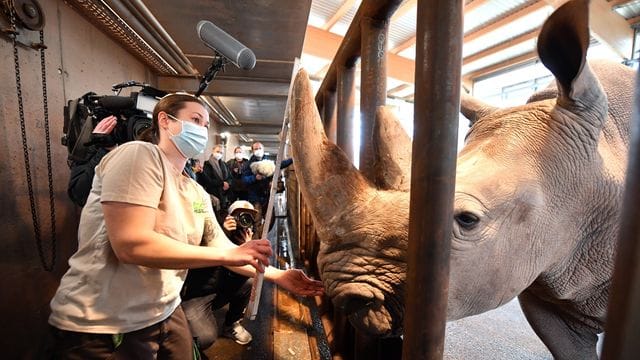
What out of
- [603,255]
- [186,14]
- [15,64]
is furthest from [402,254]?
[186,14]

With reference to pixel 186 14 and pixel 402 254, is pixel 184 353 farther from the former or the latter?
pixel 186 14

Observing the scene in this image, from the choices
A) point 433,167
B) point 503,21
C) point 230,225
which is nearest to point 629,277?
point 433,167

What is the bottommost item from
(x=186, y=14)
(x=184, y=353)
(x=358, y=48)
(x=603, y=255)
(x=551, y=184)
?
(x=184, y=353)

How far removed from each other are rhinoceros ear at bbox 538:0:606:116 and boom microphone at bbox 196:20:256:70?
1.72 metres

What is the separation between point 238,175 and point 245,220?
132 inches

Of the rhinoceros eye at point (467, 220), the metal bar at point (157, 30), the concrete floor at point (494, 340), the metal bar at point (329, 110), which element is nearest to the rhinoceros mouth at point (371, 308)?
the rhinoceros eye at point (467, 220)

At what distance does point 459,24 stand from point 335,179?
608 mm

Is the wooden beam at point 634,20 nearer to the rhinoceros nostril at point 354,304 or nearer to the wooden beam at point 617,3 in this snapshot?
the wooden beam at point 617,3

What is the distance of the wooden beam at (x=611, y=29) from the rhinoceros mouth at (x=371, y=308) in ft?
7.84

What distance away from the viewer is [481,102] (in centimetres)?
151

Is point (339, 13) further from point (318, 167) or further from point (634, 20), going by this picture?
point (318, 167)

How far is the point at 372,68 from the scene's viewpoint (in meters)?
1.62

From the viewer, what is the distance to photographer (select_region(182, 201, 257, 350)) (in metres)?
2.53

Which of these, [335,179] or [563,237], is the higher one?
[335,179]
